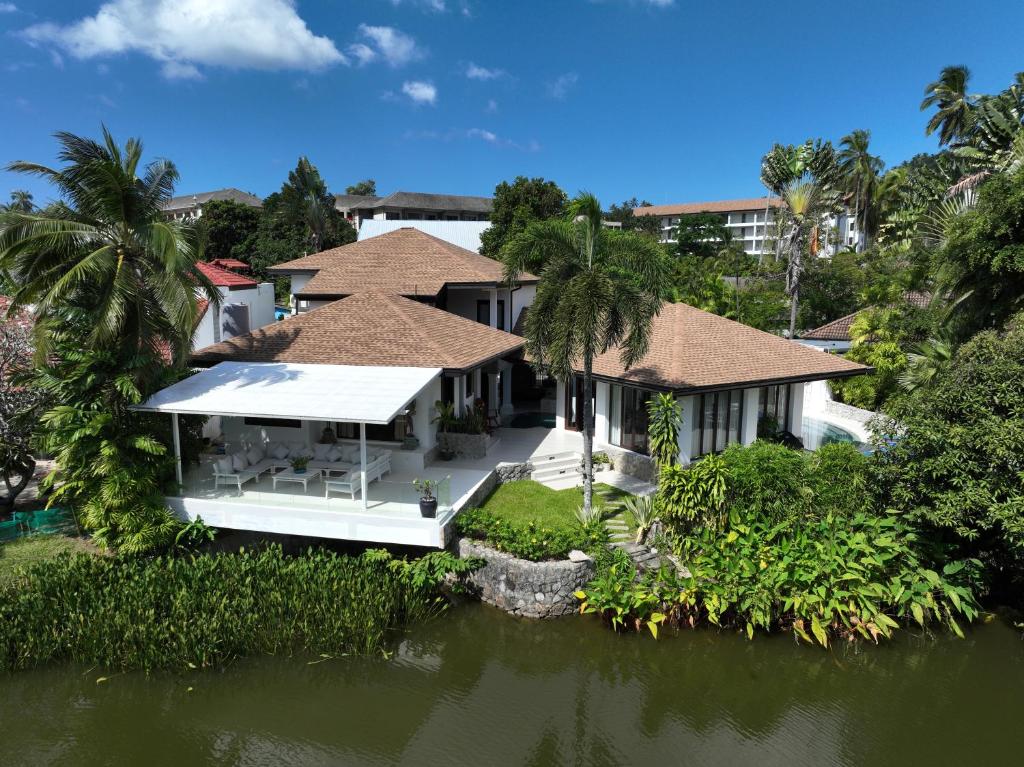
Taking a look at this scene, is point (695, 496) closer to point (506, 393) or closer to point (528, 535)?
point (528, 535)

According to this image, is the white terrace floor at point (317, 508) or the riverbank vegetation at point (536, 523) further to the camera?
the white terrace floor at point (317, 508)

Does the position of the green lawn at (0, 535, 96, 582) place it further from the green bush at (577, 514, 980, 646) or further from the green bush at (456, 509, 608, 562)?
the green bush at (577, 514, 980, 646)

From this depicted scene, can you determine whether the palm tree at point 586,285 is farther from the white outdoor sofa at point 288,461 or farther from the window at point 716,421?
the white outdoor sofa at point 288,461

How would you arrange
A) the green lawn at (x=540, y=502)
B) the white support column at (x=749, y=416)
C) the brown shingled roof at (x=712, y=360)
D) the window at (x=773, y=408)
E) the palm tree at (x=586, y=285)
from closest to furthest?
the palm tree at (x=586, y=285) → the green lawn at (x=540, y=502) → the brown shingled roof at (x=712, y=360) → the white support column at (x=749, y=416) → the window at (x=773, y=408)

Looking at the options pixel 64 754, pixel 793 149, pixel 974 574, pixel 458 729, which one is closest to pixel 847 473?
pixel 974 574

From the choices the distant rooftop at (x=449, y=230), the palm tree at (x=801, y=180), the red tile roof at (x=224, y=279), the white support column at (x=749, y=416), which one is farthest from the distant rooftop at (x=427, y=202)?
the white support column at (x=749, y=416)

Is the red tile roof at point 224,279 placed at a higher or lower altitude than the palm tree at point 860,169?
lower
